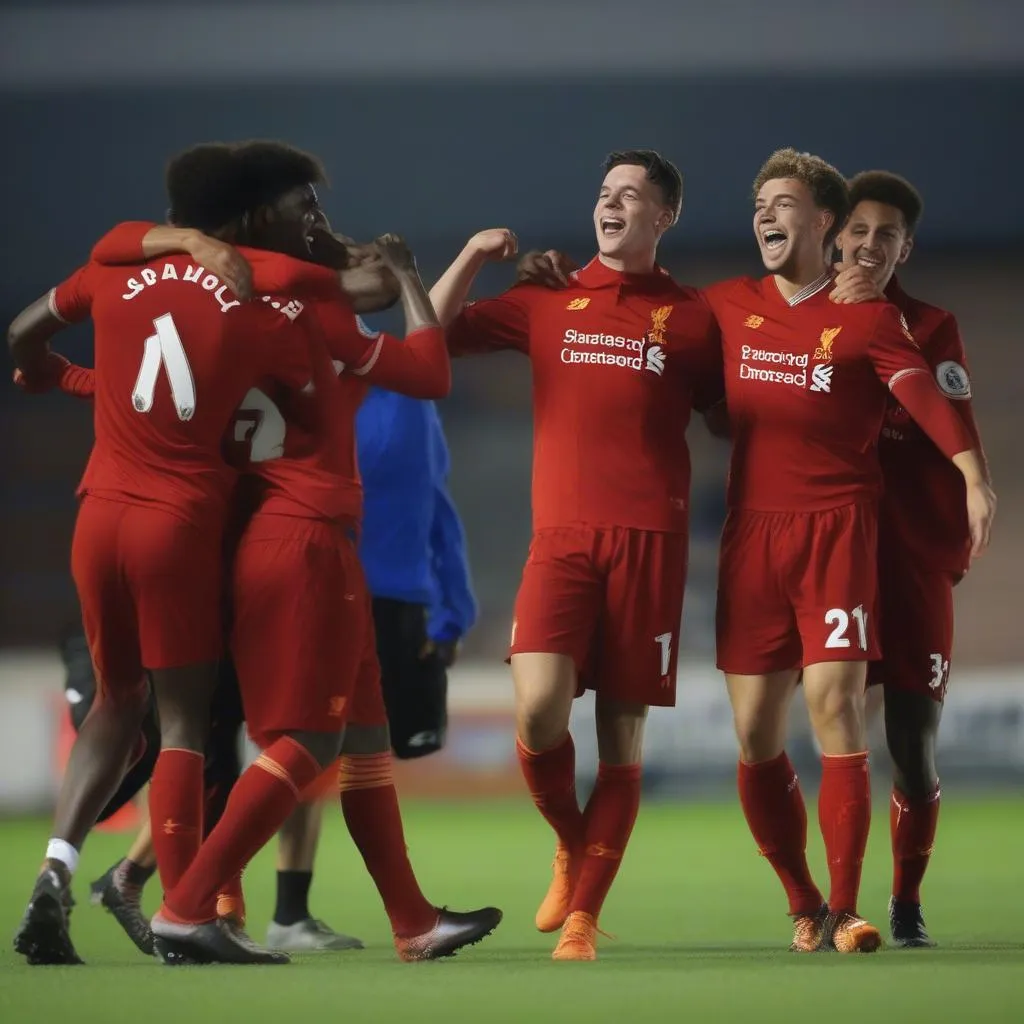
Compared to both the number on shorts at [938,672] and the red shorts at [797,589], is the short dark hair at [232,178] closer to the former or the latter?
the red shorts at [797,589]

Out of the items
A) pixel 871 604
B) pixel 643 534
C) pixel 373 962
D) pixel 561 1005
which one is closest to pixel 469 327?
pixel 643 534

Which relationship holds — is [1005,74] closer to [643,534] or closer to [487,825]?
[487,825]

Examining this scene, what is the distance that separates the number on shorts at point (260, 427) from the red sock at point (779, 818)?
1.48 meters

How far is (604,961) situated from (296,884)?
1.08 m

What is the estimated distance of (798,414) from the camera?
5129 millimetres

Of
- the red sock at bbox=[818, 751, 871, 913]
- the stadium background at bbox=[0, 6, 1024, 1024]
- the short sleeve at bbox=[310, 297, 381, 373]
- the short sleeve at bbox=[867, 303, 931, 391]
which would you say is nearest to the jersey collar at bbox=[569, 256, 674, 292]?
the short sleeve at bbox=[867, 303, 931, 391]

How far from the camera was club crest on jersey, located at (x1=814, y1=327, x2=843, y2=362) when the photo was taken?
202 inches

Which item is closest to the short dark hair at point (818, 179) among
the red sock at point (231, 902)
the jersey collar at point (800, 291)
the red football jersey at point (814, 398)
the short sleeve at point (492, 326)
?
the jersey collar at point (800, 291)

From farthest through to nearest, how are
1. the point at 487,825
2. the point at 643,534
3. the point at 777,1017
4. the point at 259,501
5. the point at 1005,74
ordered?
the point at 1005,74 → the point at 487,825 → the point at 643,534 → the point at 259,501 → the point at 777,1017

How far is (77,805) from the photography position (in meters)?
4.57

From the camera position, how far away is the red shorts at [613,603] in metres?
4.98

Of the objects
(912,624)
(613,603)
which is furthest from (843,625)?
(613,603)

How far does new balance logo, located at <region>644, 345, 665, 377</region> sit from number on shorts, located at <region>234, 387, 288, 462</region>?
95cm

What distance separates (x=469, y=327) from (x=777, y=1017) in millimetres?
2179
